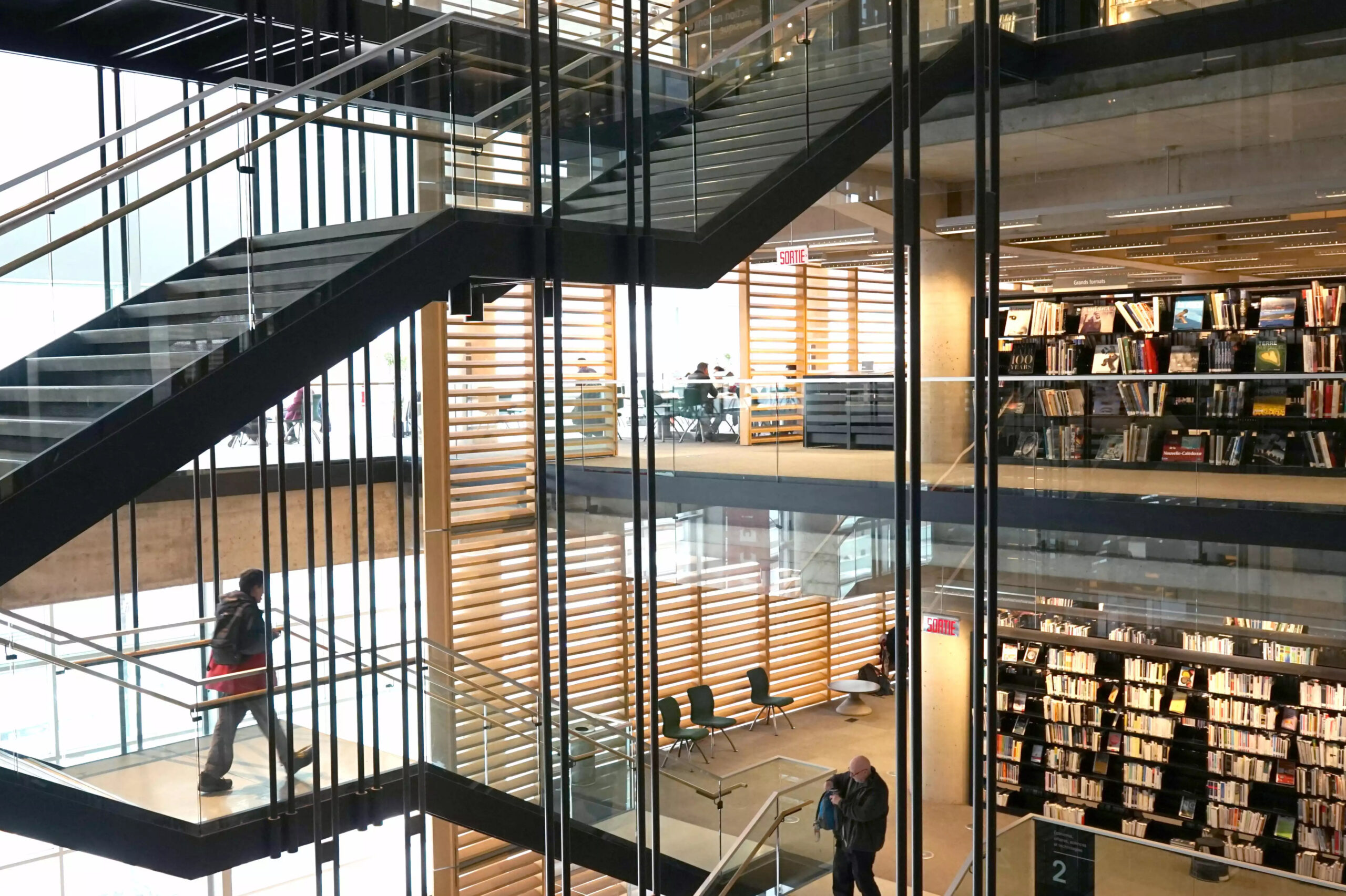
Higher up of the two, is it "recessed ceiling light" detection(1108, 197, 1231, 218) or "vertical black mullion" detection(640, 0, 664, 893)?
"recessed ceiling light" detection(1108, 197, 1231, 218)

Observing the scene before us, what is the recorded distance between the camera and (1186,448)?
849 centimetres

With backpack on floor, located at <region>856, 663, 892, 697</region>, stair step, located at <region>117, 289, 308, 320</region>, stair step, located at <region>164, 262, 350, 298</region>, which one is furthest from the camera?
backpack on floor, located at <region>856, 663, 892, 697</region>

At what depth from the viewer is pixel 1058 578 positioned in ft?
28.5

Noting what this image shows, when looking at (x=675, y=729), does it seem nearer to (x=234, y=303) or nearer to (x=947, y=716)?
(x=947, y=716)

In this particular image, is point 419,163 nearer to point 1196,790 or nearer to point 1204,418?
point 1204,418

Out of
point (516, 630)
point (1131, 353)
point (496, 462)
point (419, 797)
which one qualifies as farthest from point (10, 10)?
point (1131, 353)

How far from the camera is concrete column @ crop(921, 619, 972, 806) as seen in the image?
1116cm

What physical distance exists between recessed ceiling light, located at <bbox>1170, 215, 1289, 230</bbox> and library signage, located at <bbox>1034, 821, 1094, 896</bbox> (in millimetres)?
5426

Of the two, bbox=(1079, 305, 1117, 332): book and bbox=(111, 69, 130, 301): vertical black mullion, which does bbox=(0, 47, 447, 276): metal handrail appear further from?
bbox=(1079, 305, 1117, 332): book

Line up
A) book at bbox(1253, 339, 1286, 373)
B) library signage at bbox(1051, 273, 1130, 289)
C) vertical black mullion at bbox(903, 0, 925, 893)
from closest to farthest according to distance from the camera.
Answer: vertical black mullion at bbox(903, 0, 925, 893)
book at bbox(1253, 339, 1286, 373)
library signage at bbox(1051, 273, 1130, 289)

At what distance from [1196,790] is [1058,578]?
2768 millimetres

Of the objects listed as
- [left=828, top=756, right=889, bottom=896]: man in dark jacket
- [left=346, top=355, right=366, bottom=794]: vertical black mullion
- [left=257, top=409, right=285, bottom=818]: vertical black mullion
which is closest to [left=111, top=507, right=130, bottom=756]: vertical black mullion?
→ [left=257, top=409, right=285, bottom=818]: vertical black mullion

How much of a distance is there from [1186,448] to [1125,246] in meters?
4.41

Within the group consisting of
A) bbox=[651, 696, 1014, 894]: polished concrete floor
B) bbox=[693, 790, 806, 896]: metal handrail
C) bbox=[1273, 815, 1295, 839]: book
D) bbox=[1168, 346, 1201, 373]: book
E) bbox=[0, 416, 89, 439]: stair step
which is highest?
bbox=[1168, 346, 1201, 373]: book
